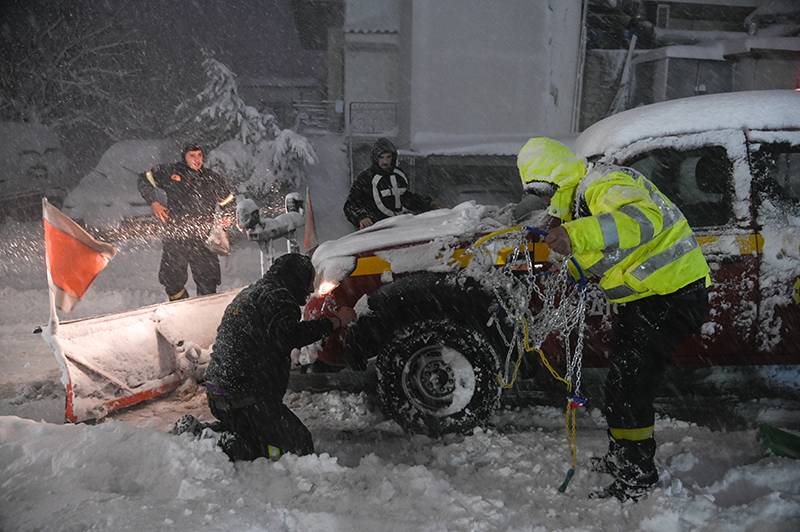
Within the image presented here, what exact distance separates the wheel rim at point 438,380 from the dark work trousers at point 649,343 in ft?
3.51

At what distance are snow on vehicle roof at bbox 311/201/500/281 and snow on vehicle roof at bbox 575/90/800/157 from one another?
99cm

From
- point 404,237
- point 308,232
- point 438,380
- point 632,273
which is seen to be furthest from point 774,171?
point 308,232

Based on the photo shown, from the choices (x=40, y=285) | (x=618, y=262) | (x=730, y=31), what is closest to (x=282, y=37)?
(x=730, y=31)

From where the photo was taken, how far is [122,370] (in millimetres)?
4539

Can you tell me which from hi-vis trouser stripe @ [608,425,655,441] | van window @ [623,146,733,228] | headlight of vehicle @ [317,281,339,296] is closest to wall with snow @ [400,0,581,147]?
van window @ [623,146,733,228]

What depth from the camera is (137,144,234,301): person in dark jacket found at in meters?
6.37

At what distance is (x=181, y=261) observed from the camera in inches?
253

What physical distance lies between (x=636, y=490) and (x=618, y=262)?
1.14 metres

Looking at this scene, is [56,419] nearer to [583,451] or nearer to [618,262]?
[583,451]

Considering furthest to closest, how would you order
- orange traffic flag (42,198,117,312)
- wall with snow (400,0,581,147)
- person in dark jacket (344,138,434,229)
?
wall with snow (400,0,581,147)
person in dark jacket (344,138,434,229)
orange traffic flag (42,198,117,312)

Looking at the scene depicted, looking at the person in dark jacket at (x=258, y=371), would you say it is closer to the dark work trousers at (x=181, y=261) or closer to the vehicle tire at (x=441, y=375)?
the vehicle tire at (x=441, y=375)

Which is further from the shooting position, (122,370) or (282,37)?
(282,37)

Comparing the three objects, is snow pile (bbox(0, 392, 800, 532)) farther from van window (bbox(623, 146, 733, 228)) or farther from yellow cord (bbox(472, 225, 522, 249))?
van window (bbox(623, 146, 733, 228))

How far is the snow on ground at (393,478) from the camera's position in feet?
9.13
